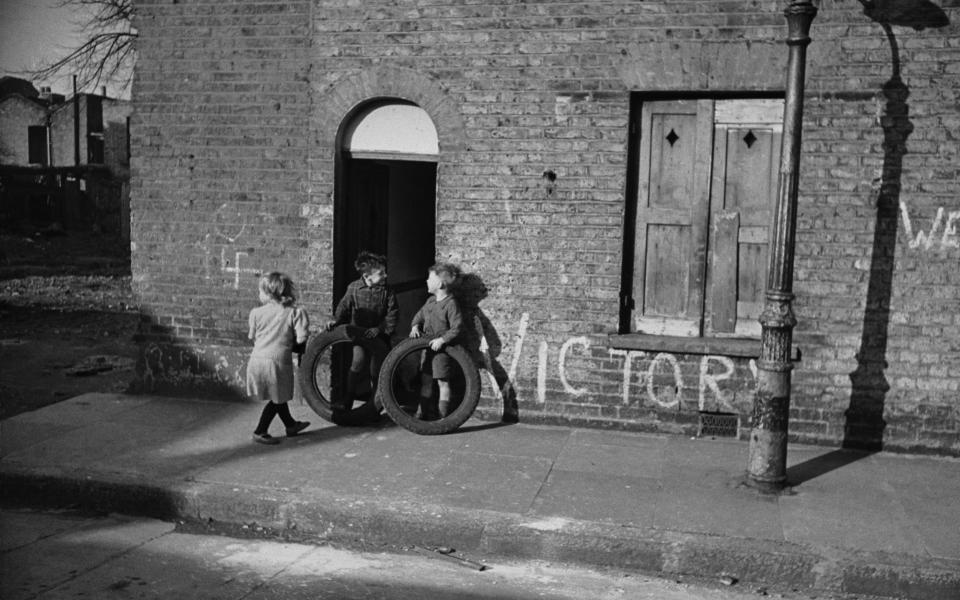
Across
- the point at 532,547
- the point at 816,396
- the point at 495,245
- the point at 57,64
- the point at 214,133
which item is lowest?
the point at 532,547

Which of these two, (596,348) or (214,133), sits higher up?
(214,133)

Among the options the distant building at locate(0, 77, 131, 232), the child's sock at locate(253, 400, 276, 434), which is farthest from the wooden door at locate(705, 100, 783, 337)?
the distant building at locate(0, 77, 131, 232)

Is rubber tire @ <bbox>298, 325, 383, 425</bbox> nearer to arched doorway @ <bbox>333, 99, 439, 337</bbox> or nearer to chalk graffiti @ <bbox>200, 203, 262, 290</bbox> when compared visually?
arched doorway @ <bbox>333, 99, 439, 337</bbox>

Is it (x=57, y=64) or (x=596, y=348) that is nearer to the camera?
(x=596, y=348)

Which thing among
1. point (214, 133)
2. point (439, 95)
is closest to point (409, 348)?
point (439, 95)

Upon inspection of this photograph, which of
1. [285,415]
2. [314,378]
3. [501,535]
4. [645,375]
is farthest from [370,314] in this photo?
[501,535]

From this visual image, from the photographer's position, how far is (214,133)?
8961 millimetres

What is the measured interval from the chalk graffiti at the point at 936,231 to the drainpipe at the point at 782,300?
179 centimetres

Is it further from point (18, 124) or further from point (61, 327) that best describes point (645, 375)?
point (18, 124)

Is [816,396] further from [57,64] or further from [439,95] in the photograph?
[57,64]

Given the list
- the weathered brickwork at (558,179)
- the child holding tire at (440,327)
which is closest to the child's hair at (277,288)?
the weathered brickwork at (558,179)

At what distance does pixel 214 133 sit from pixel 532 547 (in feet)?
17.8

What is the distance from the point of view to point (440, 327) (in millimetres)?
8234

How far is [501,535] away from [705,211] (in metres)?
3.70
